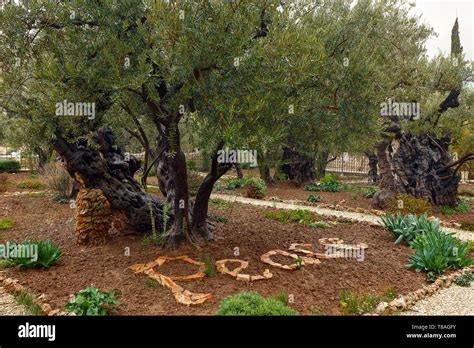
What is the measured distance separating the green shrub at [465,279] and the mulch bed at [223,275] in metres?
0.74

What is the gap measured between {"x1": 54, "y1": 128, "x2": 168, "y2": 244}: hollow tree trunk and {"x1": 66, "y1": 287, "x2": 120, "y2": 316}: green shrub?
3.88 m

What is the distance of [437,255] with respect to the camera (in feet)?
31.4

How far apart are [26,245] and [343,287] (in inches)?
285

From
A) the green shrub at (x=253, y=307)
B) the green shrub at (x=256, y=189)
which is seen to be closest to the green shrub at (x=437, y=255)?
the green shrub at (x=253, y=307)

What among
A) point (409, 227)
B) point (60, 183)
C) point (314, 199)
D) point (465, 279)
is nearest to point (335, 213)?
point (314, 199)

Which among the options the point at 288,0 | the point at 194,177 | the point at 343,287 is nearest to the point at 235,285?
the point at 343,287

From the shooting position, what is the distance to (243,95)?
281 inches

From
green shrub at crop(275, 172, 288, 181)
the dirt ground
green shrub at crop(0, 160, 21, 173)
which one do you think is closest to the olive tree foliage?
the dirt ground

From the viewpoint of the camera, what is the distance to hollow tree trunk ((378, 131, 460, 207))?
17.6 m

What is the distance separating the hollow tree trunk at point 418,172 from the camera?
17641 millimetres

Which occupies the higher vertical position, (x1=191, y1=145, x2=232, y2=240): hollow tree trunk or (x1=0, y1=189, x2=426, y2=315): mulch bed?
(x1=191, y1=145, x2=232, y2=240): hollow tree trunk

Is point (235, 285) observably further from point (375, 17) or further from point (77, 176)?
point (375, 17)

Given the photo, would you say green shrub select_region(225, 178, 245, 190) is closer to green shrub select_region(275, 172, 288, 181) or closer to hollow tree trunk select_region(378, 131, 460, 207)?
green shrub select_region(275, 172, 288, 181)

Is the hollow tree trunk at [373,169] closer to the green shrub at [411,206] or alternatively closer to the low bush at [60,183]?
the green shrub at [411,206]
